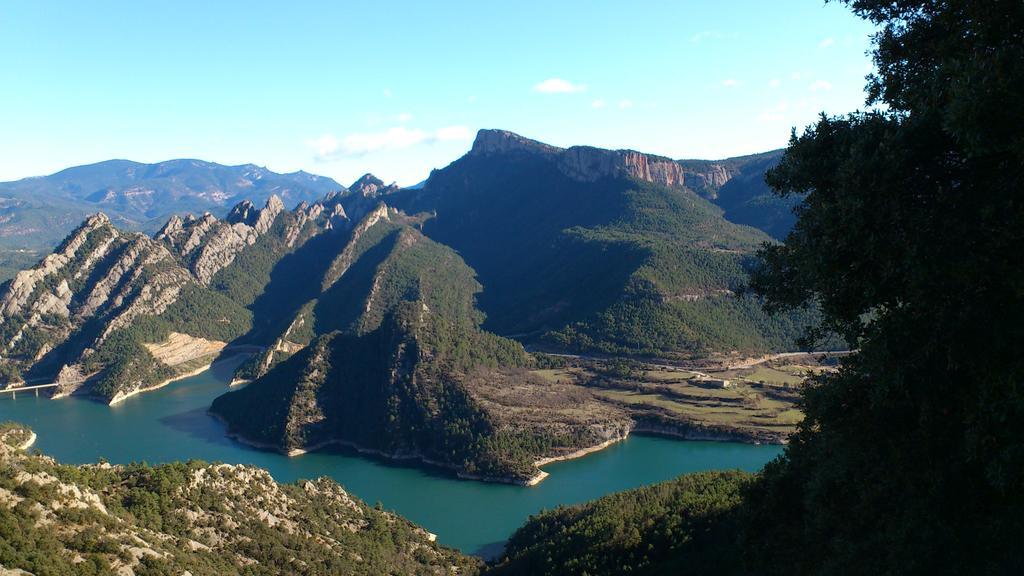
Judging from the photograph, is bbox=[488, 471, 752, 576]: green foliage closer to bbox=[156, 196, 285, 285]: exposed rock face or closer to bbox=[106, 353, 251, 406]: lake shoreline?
bbox=[106, 353, 251, 406]: lake shoreline

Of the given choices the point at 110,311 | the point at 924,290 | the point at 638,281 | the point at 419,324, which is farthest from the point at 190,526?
the point at 110,311

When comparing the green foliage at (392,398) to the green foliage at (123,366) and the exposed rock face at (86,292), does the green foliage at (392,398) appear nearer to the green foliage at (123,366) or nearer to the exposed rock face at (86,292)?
the green foliage at (123,366)

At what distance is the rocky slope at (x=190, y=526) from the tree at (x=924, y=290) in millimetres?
25750

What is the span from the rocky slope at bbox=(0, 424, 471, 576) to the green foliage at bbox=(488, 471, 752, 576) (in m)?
6.36

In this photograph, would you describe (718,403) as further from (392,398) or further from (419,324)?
(419,324)

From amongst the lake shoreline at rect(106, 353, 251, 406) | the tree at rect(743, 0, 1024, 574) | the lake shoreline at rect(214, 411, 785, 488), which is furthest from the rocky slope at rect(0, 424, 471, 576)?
the lake shoreline at rect(106, 353, 251, 406)

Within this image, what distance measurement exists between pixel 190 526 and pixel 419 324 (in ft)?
210

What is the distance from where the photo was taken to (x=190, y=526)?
120 ft

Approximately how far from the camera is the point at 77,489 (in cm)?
3039

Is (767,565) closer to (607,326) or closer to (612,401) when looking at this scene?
(612,401)

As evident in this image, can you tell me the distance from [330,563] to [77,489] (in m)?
14.4

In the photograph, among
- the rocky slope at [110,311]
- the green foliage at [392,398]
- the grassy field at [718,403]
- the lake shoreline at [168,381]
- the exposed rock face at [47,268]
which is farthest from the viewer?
the exposed rock face at [47,268]

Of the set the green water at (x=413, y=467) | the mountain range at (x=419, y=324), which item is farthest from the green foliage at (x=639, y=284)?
the green water at (x=413, y=467)

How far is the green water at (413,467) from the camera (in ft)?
215
